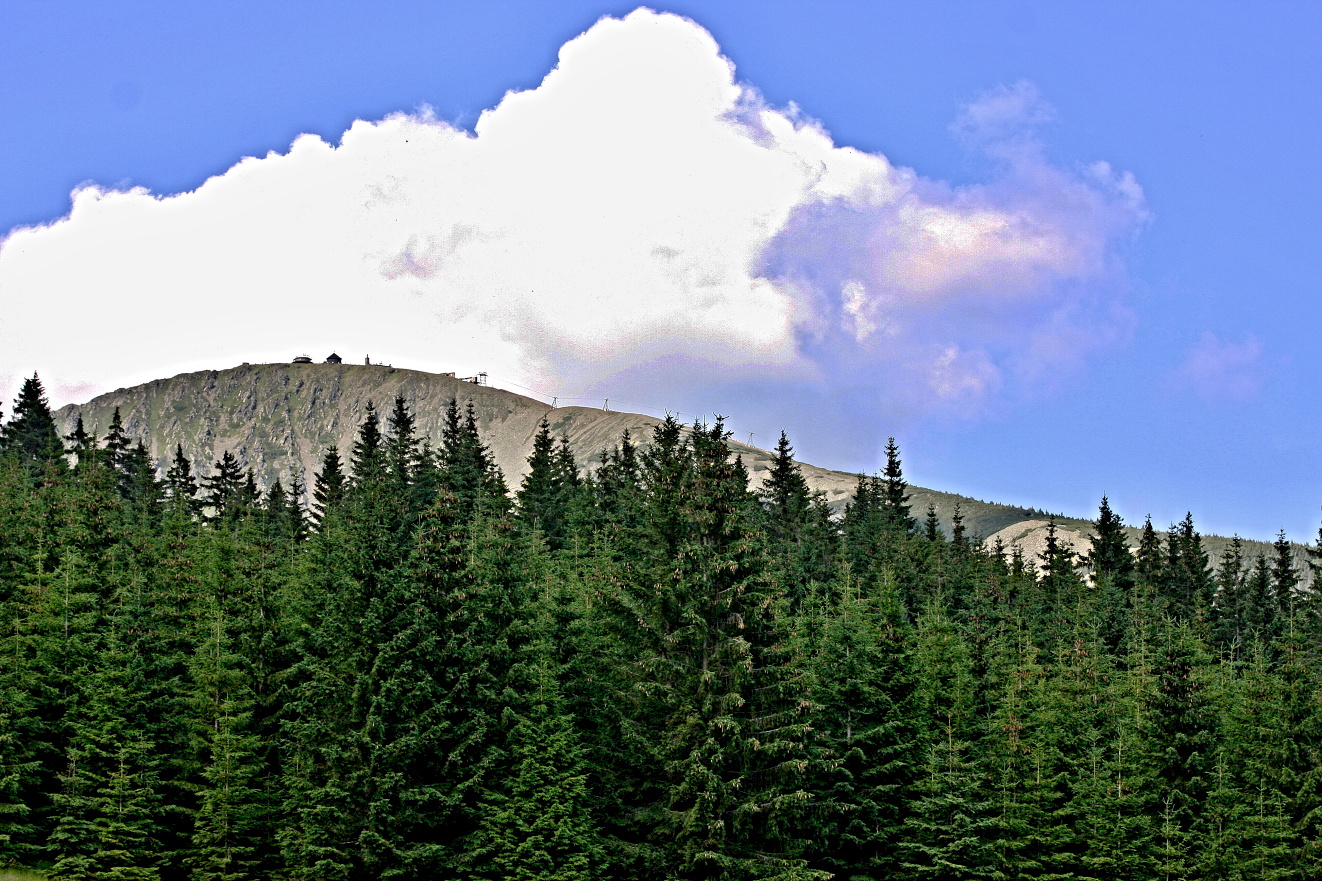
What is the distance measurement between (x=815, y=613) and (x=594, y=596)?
618 inches

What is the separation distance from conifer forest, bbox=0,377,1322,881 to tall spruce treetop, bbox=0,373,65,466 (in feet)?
159

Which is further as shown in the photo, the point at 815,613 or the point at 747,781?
the point at 815,613

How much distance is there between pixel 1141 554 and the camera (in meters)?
107

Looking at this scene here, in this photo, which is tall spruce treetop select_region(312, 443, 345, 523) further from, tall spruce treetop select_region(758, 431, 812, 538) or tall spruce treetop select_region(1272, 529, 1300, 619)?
tall spruce treetop select_region(1272, 529, 1300, 619)

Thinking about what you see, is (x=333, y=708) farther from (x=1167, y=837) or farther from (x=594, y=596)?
(x=1167, y=837)

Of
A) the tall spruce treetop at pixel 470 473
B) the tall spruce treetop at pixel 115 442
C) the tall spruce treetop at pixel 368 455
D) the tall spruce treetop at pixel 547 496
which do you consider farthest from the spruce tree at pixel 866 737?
the tall spruce treetop at pixel 115 442

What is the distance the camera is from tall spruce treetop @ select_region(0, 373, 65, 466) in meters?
101

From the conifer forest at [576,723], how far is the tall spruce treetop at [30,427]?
159ft

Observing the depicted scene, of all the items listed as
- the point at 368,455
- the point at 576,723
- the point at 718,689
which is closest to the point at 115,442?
the point at 368,455

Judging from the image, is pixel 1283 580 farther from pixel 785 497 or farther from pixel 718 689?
pixel 718 689

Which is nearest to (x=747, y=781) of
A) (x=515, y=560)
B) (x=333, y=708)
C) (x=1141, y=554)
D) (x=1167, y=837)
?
(x=515, y=560)

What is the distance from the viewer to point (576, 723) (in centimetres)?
4738

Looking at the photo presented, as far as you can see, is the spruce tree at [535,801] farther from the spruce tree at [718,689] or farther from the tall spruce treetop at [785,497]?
the tall spruce treetop at [785,497]

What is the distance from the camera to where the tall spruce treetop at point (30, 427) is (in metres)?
101
